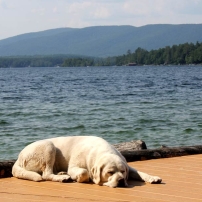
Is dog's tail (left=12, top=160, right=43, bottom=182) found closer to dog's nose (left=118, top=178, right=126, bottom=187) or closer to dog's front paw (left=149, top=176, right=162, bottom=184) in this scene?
dog's nose (left=118, top=178, right=126, bottom=187)

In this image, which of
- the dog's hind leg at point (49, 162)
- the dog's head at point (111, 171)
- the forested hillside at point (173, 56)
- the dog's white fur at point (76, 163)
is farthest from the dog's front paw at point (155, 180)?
the forested hillside at point (173, 56)

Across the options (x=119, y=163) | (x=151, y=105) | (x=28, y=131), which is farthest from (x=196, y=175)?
(x=151, y=105)

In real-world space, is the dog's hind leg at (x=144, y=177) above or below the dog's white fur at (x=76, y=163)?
below

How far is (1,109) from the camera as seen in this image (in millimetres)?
30422

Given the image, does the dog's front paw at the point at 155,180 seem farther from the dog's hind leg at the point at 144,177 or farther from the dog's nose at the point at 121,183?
the dog's nose at the point at 121,183

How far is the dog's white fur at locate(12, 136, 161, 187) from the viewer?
6613 millimetres

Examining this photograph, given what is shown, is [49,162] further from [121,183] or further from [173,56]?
[173,56]

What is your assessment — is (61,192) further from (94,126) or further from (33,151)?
(94,126)

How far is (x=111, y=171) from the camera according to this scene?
21.5ft

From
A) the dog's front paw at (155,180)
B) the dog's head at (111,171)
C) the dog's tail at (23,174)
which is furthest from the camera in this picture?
the dog's tail at (23,174)

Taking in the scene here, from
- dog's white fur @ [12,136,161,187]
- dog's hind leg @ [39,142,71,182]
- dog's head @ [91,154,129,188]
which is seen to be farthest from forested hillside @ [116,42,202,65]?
dog's head @ [91,154,129,188]

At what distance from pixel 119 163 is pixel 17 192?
1.31 metres

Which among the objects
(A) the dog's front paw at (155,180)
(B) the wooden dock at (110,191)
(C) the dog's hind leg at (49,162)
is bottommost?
(B) the wooden dock at (110,191)

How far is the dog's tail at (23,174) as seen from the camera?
7.07 m
